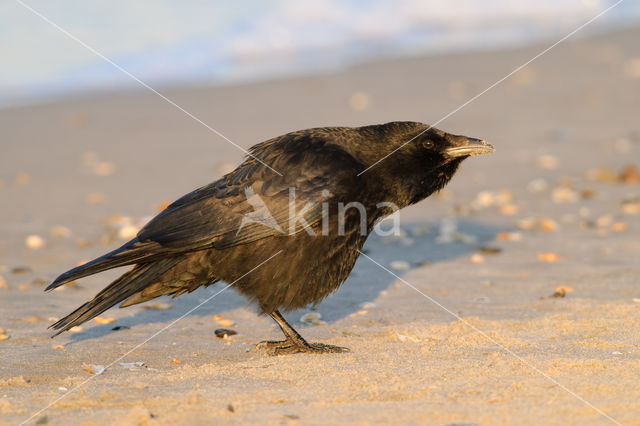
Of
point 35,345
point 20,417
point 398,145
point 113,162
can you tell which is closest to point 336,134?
point 398,145

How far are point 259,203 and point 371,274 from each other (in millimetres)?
1992

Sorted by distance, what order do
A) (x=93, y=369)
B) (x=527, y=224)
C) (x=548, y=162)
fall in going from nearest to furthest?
(x=93, y=369)
(x=527, y=224)
(x=548, y=162)

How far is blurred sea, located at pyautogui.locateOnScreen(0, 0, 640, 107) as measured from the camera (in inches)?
603

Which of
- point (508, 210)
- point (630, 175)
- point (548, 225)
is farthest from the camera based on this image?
point (630, 175)

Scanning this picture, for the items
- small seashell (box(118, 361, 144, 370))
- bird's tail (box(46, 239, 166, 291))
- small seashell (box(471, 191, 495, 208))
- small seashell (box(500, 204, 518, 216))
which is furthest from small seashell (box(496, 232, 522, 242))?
small seashell (box(118, 361, 144, 370))

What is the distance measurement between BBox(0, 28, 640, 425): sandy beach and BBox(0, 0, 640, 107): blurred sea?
1440mm

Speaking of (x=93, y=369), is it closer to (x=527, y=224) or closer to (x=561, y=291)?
(x=561, y=291)

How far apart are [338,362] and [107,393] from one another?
1.25 m

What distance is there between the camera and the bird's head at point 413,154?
200 inches

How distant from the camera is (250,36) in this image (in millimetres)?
17594

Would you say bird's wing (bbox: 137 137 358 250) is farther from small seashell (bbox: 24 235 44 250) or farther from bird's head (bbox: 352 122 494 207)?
small seashell (bbox: 24 235 44 250)

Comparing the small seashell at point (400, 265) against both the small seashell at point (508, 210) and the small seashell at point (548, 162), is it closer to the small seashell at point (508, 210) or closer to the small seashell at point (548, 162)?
the small seashell at point (508, 210)

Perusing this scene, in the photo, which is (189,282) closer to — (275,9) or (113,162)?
(113,162)

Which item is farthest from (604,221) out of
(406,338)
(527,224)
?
(406,338)
